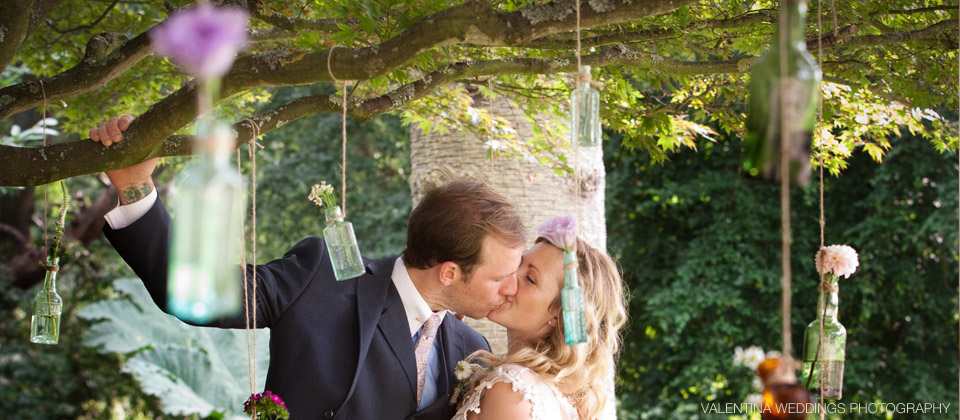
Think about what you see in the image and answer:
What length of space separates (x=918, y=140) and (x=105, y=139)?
631 centimetres

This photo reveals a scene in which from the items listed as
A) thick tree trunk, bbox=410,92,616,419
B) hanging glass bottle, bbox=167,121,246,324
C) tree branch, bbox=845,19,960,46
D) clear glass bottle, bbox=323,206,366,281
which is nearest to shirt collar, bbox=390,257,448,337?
clear glass bottle, bbox=323,206,366,281

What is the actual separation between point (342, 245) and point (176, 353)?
6008mm

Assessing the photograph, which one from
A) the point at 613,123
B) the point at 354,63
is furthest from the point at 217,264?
the point at 613,123

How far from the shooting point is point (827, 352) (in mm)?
1968

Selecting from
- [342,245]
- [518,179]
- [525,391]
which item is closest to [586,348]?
[525,391]

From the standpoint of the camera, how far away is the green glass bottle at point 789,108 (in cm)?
102

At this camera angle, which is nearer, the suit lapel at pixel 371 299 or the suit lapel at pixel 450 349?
the suit lapel at pixel 371 299

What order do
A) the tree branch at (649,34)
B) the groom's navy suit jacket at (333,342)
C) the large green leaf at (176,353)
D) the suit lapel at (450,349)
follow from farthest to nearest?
the large green leaf at (176,353) → the suit lapel at (450,349) → the tree branch at (649,34) → the groom's navy suit jacket at (333,342)

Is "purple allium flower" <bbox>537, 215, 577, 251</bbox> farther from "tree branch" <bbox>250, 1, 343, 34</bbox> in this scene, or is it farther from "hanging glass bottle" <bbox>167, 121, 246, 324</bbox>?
"tree branch" <bbox>250, 1, 343, 34</bbox>

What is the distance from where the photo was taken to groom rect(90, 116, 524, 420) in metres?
2.15

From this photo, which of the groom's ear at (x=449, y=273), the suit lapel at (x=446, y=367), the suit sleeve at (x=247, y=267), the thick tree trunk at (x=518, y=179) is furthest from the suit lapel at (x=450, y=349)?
the thick tree trunk at (x=518, y=179)

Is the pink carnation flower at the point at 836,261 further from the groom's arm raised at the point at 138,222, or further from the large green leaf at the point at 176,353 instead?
the large green leaf at the point at 176,353

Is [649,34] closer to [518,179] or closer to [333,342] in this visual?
[333,342]

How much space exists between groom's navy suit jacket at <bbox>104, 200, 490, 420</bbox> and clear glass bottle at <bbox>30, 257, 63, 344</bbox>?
0.60m
